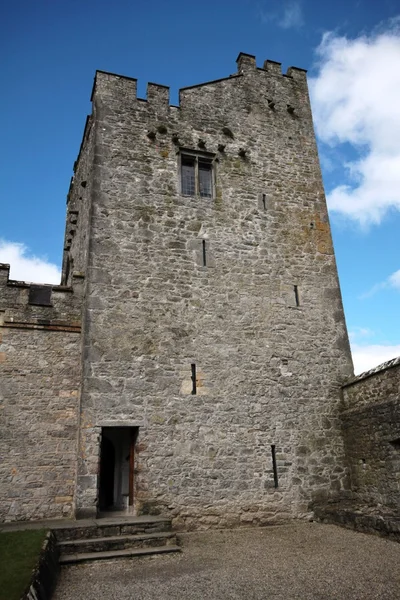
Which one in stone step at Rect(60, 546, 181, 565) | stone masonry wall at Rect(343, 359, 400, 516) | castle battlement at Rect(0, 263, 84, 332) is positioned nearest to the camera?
stone step at Rect(60, 546, 181, 565)

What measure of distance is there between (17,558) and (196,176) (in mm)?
8839

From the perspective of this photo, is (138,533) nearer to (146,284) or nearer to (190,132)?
(146,284)

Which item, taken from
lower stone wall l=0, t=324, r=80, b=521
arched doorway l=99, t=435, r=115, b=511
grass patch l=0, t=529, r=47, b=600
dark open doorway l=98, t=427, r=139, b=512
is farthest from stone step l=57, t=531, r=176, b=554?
arched doorway l=99, t=435, r=115, b=511

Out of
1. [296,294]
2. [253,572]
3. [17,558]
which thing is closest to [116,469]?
[17,558]

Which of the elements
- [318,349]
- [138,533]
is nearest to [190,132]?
[318,349]

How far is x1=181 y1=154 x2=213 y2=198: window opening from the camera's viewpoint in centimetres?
1107

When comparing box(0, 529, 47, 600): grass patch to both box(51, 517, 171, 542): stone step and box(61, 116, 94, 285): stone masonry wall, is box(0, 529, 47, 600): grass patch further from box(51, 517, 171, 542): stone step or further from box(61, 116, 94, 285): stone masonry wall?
box(61, 116, 94, 285): stone masonry wall

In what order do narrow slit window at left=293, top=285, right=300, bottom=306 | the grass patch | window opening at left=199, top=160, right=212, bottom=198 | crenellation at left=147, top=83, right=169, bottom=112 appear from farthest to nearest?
crenellation at left=147, top=83, right=169, bottom=112, window opening at left=199, top=160, right=212, bottom=198, narrow slit window at left=293, top=285, right=300, bottom=306, the grass patch

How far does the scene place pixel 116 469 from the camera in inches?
384

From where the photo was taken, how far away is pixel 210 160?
11.4 m

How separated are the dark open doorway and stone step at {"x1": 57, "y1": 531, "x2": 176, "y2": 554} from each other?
1.91 m

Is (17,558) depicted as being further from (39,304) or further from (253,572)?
(39,304)

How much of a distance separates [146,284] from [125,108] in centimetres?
474

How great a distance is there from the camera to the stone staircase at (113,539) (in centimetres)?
651
